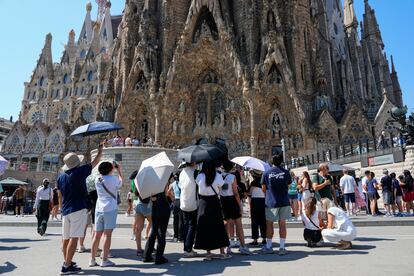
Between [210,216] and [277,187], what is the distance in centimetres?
153

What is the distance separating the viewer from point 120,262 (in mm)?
5641

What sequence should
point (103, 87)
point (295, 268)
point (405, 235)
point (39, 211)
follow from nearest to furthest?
point (295, 268) → point (405, 235) → point (39, 211) → point (103, 87)

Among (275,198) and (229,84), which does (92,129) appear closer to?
(275,198)

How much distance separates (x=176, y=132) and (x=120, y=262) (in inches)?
978

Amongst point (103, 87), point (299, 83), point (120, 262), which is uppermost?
point (103, 87)

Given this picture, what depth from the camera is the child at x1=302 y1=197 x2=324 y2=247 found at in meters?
6.68

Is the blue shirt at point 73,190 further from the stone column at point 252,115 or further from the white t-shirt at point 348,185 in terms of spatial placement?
the stone column at point 252,115

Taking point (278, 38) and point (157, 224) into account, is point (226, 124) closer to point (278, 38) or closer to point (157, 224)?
point (278, 38)

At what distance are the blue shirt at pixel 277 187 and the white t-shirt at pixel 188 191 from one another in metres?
1.51

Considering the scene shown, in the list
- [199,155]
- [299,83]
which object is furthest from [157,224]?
[299,83]

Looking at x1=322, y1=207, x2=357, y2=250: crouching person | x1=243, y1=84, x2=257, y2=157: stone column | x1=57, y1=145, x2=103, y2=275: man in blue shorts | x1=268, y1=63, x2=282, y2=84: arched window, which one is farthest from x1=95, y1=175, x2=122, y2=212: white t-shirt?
x1=268, y1=63, x2=282, y2=84: arched window

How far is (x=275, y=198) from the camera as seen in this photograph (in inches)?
251

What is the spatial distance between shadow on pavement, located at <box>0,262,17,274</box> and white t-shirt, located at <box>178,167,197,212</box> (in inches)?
116

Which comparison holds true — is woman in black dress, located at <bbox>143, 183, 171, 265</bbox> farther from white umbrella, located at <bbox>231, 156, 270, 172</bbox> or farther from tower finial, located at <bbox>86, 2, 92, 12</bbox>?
tower finial, located at <bbox>86, 2, 92, 12</bbox>
